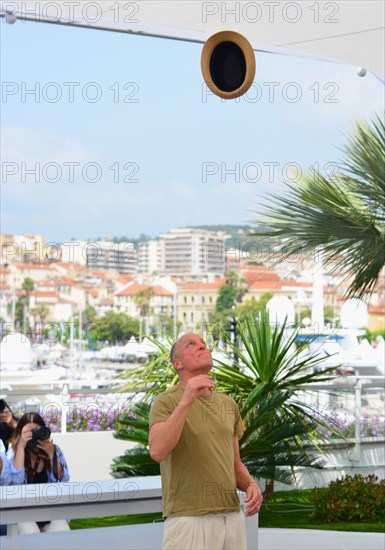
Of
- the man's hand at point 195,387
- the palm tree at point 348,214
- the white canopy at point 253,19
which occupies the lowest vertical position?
the man's hand at point 195,387

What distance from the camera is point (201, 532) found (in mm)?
2633

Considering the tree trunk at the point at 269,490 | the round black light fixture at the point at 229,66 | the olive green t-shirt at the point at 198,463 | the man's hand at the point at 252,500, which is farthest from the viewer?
the tree trunk at the point at 269,490

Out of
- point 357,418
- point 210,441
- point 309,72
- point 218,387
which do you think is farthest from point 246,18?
point 309,72

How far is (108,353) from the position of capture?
57438mm

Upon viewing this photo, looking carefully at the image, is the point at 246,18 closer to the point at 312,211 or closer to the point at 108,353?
the point at 312,211

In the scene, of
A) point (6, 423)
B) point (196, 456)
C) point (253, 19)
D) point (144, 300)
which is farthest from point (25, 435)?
point (144, 300)

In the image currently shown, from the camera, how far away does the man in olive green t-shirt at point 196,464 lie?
263 centimetres

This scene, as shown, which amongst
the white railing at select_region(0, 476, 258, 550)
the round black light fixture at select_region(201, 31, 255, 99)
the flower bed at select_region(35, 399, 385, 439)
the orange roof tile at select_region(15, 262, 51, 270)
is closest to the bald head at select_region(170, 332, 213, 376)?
the white railing at select_region(0, 476, 258, 550)

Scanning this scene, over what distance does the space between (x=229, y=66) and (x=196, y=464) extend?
156 cm

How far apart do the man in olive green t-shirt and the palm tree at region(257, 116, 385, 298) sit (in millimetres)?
3453

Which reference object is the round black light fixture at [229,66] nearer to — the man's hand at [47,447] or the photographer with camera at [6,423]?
the man's hand at [47,447]

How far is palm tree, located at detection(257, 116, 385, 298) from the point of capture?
239 inches

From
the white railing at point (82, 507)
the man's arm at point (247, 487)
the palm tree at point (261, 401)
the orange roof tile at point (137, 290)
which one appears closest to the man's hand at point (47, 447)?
the white railing at point (82, 507)

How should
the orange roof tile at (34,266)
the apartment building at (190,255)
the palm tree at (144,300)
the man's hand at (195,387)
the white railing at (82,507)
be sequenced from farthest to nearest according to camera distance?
the palm tree at (144,300)
the orange roof tile at (34,266)
the apartment building at (190,255)
the white railing at (82,507)
the man's hand at (195,387)
